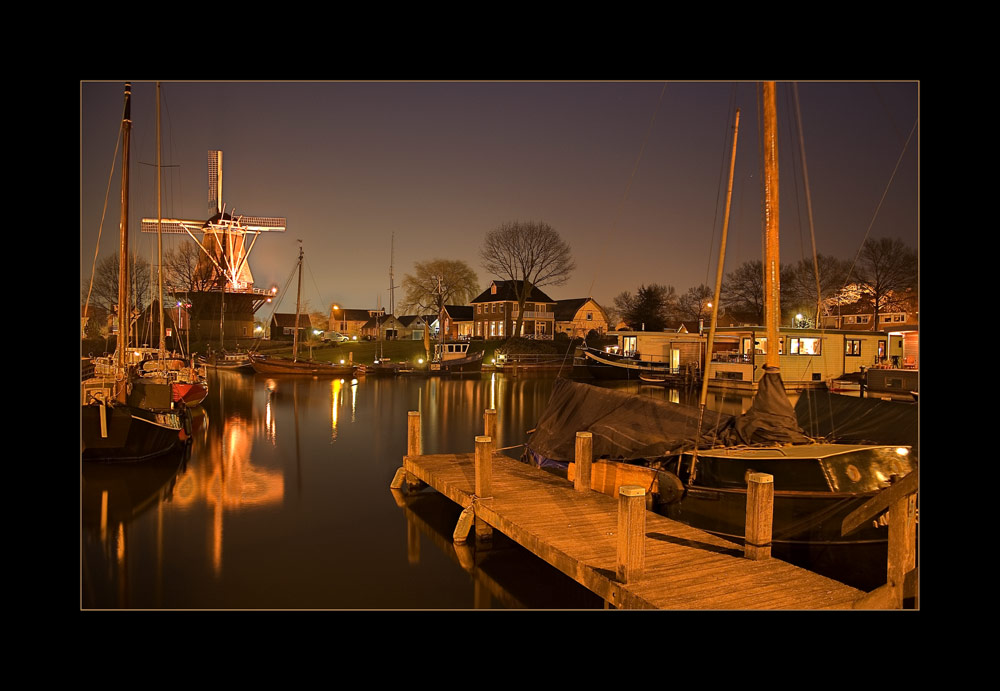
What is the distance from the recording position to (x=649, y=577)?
584cm

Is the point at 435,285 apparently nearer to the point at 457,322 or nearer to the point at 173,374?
the point at 457,322

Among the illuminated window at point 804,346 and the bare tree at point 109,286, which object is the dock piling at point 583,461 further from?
the illuminated window at point 804,346

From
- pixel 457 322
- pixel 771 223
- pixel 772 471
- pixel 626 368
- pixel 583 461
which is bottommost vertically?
pixel 583 461

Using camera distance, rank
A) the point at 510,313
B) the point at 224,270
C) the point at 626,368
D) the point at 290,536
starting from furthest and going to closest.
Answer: the point at 510,313
the point at 224,270
the point at 626,368
the point at 290,536

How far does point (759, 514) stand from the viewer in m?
6.06

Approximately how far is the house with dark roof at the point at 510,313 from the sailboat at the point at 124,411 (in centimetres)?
4206

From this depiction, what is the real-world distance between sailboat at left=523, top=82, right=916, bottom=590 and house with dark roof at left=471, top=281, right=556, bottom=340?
47.4m

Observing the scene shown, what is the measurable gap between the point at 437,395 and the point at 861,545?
2494 centimetres

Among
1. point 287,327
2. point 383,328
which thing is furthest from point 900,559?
point 383,328

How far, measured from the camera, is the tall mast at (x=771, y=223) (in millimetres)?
9680

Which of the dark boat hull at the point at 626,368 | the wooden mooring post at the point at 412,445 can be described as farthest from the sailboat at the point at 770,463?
the dark boat hull at the point at 626,368

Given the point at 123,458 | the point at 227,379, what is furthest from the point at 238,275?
the point at 123,458

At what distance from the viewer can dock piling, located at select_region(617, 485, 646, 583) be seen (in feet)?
17.8

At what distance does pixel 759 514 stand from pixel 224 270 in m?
50.1
